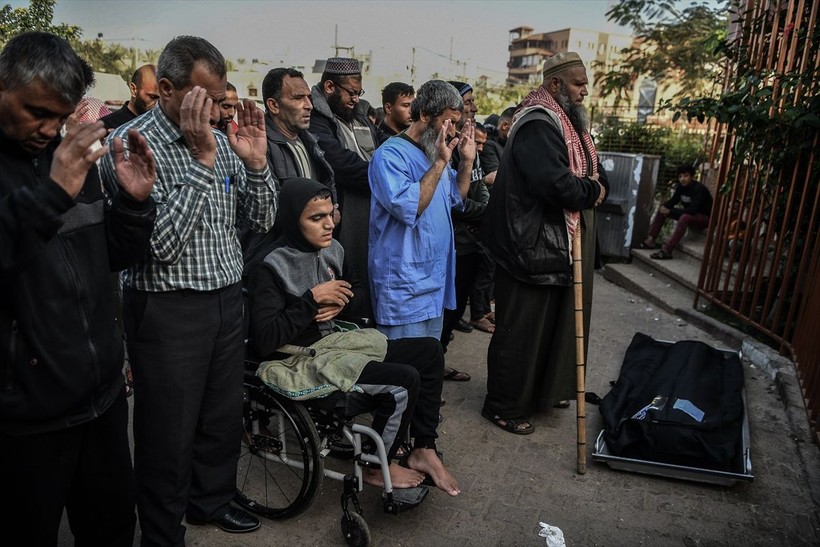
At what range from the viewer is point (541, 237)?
11.6 feet

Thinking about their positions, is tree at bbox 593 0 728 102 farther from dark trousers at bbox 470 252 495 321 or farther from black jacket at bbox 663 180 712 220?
dark trousers at bbox 470 252 495 321

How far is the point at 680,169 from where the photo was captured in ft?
27.1

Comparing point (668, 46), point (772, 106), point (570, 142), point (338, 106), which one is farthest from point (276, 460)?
point (668, 46)

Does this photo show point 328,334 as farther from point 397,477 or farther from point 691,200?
point 691,200

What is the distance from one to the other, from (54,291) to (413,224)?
1.83 metres

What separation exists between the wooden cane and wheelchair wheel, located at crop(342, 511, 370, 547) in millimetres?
1317

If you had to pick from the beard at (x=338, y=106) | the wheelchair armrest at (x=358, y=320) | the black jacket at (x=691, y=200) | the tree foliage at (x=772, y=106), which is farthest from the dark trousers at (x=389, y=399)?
the black jacket at (x=691, y=200)

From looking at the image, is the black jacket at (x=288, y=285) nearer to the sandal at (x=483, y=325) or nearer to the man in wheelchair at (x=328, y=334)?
the man in wheelchair at (x=328, y=334)

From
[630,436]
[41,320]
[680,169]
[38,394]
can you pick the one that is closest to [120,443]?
[38,394]

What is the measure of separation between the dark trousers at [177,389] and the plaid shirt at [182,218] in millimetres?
65

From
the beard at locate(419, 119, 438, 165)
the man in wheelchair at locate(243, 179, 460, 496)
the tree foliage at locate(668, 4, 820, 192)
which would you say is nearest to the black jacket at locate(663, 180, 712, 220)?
the tree foliage at locate(668, 4, 820, 192)

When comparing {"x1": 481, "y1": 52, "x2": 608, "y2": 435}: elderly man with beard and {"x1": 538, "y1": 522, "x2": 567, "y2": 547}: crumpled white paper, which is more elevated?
{"x1": 481, "y1": 52, "x2": 608, "y2": 435}: elderly man with beard

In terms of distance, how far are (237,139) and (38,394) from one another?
3.94 ft

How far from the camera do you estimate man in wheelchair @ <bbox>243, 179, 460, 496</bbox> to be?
259 cm
